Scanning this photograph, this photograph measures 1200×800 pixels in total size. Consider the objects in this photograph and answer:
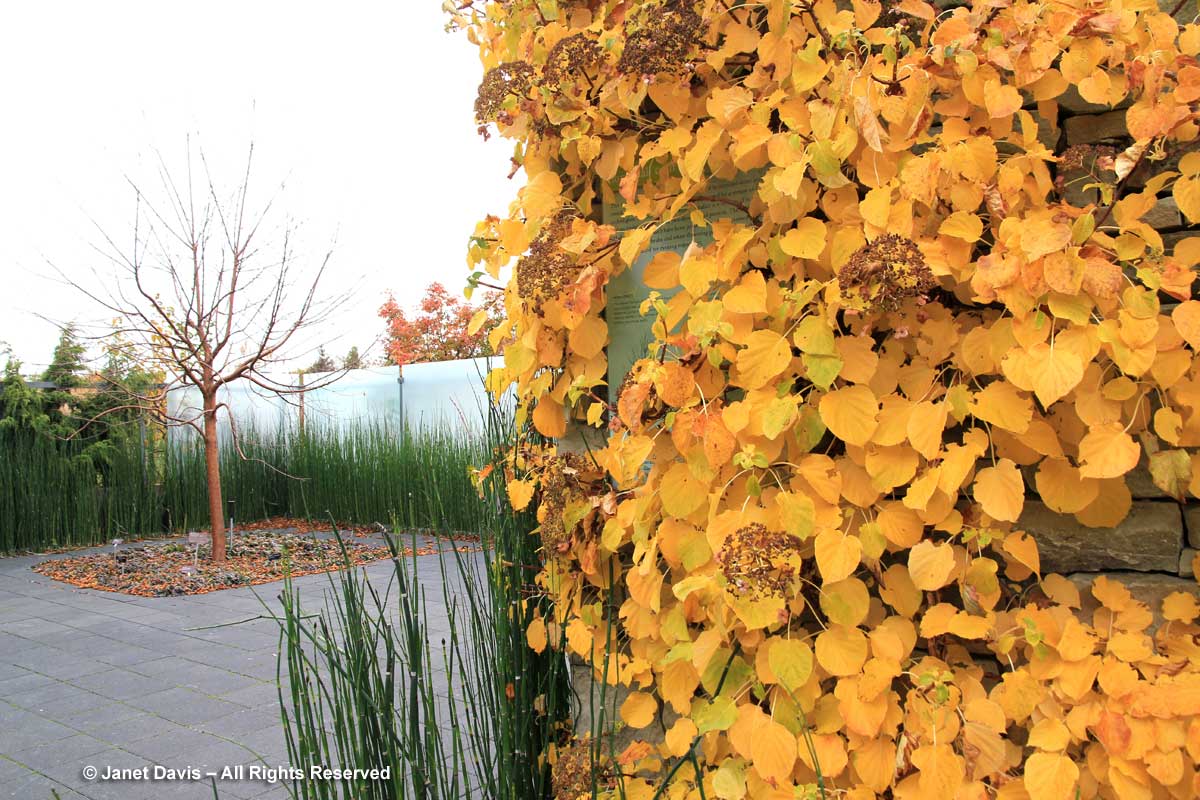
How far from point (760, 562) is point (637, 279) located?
719mm

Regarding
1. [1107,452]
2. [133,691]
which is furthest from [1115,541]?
[133,691]

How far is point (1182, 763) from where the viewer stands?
3.17 feet

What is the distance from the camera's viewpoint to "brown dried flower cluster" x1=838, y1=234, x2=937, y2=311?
1087 mm

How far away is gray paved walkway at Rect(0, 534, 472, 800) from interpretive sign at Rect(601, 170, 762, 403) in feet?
2.88

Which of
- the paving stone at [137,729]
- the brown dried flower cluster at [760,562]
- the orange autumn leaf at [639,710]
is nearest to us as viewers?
the brown dried flower cluster at [760,562]

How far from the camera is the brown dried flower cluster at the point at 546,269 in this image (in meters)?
1.46

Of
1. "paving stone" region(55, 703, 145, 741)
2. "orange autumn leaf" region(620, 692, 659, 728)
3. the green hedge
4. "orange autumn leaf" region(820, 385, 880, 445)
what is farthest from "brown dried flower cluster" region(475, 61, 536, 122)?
the green hedge

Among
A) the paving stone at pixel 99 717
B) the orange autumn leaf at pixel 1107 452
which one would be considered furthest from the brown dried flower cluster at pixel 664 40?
the paving stone at pixel 99 717

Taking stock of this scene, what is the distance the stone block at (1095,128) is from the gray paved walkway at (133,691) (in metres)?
1.69

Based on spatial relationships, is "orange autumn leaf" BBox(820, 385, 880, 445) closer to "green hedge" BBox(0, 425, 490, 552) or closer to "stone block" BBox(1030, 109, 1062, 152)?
"stone block" BBox(1030, 109, 1062, 152)

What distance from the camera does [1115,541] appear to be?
1164 mm

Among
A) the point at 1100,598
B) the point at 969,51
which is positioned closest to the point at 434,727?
the point at 1100,598

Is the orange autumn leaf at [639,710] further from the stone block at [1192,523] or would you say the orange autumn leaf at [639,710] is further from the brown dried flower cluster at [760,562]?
the stone block at [1192,523]

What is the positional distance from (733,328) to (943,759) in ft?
2.27
